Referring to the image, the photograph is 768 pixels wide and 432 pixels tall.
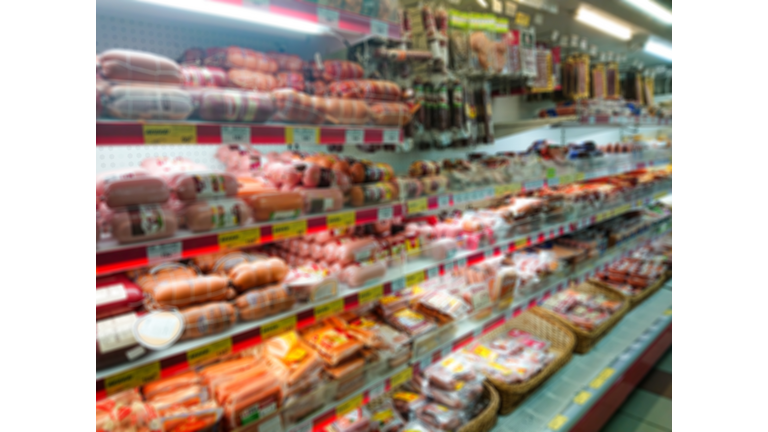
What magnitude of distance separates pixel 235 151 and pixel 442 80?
4.35ft

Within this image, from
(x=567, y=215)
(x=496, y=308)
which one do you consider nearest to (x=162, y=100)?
(x=496, y=308)

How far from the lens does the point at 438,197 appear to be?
84.2 inches

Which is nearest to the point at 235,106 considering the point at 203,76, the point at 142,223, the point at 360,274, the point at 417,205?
the point at 203,76

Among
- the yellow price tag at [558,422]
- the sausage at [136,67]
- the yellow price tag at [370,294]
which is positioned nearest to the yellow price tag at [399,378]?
the yellow price tag at [370,294]

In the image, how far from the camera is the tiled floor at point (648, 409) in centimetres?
269

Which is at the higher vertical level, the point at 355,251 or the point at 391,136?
the point at 391,136

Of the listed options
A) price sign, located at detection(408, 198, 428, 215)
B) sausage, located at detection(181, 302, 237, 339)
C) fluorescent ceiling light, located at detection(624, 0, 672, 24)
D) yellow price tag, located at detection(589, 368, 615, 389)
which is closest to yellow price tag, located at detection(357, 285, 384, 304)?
price sign, located at detection(408, 198, 428, 215)

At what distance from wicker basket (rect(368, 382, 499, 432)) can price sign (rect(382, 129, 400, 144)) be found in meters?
1.38

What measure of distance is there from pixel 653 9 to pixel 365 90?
9.80 feet

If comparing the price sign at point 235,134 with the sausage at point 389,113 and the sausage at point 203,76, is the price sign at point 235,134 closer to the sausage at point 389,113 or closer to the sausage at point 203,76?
the sausage at point 203,76

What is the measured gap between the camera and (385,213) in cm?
187

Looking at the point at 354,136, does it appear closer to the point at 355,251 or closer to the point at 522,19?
the point at 355,251

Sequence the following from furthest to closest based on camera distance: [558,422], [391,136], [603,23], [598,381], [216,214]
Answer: [603,23], [598,381], [558,422], [391,136], [216,214]

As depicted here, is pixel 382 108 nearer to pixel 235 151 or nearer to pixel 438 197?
pixel 438 197
